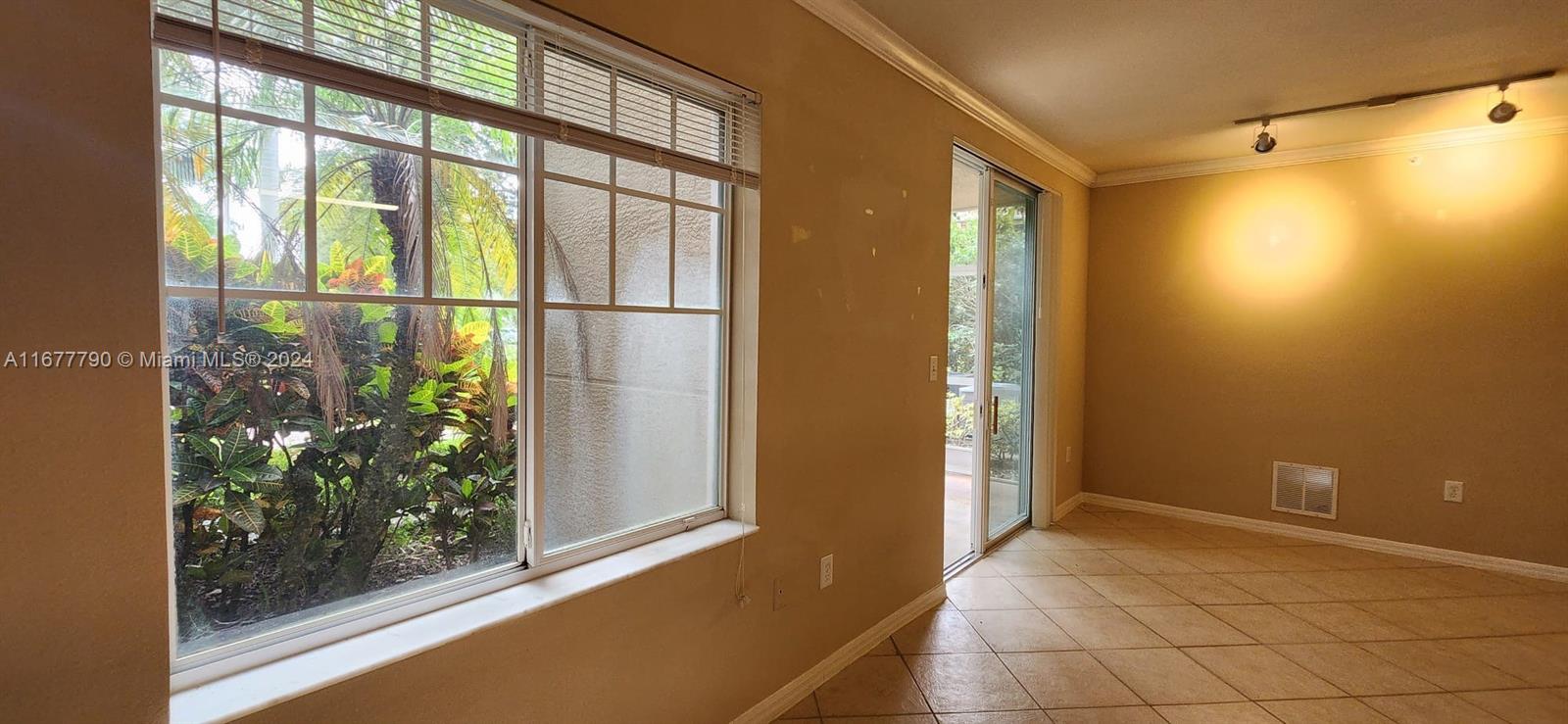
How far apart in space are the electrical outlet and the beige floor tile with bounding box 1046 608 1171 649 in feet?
7.67

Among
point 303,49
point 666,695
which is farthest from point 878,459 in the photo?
point 303,49

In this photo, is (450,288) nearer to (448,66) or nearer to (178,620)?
(448,66)

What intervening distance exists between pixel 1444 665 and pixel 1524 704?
27 cm

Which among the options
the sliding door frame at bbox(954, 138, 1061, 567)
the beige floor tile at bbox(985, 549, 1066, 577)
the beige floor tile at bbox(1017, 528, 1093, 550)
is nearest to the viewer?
the beige floor tile at bbox(985, 549, 1066, 577)

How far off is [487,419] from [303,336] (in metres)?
0.40

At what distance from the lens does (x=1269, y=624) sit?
290cm

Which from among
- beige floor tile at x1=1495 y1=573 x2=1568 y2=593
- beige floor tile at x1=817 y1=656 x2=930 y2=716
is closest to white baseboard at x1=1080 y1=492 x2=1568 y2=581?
beige floor tile at x1=1495 y1=573 x2=1568 y2=593

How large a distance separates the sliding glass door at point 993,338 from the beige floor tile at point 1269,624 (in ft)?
3.92

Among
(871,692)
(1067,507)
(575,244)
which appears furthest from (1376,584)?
(575,244)

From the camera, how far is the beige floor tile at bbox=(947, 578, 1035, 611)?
3.09m

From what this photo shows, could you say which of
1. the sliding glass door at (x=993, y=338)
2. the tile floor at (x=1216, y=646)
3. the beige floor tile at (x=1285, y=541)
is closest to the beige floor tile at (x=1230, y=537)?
the beige floor tile at (x=1285, y=541)

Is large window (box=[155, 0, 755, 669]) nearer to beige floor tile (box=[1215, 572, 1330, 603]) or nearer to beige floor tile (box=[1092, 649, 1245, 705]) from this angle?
beige floor tile (box=[1092, 649, 1245, 705])

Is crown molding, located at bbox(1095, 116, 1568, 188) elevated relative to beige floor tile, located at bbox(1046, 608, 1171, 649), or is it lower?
elevated

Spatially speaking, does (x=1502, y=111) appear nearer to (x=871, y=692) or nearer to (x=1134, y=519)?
(x=1134, y=519)
